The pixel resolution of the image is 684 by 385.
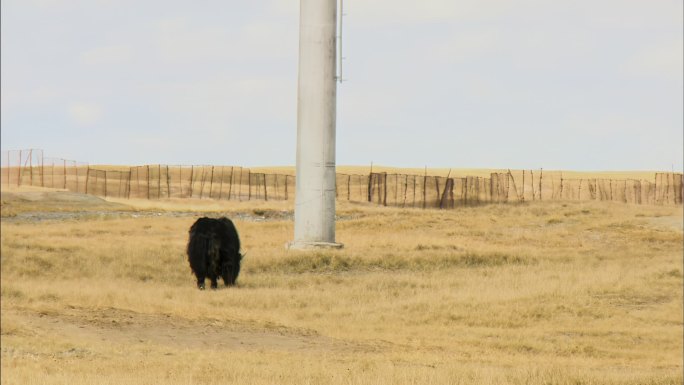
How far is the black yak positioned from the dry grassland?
2.74 feet

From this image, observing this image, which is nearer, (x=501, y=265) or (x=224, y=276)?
(x=224, y=276)

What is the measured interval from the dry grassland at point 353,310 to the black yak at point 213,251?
836 mm

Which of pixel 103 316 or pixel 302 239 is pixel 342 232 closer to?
pixel 302 239

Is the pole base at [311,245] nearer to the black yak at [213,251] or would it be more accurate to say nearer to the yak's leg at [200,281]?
the black yak at [213,251]

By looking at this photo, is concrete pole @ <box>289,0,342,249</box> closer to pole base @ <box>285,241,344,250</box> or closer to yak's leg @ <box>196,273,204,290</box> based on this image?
pole base @ <box>285,241,344,250</box>

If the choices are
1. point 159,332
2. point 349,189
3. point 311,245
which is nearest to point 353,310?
point 159,332

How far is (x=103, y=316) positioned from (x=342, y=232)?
2485cm

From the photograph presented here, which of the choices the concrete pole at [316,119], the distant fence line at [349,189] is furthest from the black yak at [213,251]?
the distant fence line at [349,189]

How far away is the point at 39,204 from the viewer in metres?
67.1

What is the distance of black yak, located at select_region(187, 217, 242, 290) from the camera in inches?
1105

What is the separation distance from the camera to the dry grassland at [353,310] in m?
14.6

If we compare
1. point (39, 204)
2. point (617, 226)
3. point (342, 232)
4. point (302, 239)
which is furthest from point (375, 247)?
point (39, 204)

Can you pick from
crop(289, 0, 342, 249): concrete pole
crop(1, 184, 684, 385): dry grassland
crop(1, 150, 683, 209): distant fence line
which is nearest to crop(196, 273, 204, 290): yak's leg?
crop(1, 184, 684, 385): dry grassland

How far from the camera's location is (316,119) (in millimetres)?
38125
